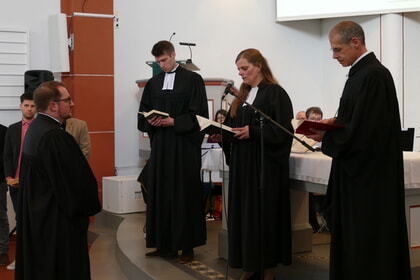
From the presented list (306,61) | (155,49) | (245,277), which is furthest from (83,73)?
(245,277)

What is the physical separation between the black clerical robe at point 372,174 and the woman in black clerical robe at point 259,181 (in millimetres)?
836

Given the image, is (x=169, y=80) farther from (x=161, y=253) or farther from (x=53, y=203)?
(x=53, y=203)

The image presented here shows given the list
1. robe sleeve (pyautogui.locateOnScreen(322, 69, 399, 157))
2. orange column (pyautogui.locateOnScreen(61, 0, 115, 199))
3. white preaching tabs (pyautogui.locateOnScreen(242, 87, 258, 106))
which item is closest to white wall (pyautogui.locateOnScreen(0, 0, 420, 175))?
orange column (pyautogui.locateOnScreen(61, 0, 115, 199))

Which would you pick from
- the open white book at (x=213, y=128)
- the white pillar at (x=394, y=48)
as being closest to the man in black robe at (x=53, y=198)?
the open white book at (x=213, y=128)

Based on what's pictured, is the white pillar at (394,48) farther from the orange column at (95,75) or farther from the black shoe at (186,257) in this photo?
the black shoe at (186,257)

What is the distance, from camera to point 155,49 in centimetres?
484

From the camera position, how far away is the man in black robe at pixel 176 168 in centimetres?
486

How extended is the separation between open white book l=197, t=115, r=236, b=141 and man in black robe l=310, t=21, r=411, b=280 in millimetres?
872

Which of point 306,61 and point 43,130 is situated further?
point 306,61

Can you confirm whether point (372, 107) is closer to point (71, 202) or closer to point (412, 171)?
point (412, 171)

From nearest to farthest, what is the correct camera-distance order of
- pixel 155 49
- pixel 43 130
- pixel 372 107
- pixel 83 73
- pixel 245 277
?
1. pixel 372 107
2. pixel 43 130
3. pixel 245 277
4. pixel 155 49
5. pixel 83 73

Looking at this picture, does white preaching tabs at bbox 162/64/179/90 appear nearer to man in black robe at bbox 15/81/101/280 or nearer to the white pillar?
man in black robe at bbox 15/81/101/280

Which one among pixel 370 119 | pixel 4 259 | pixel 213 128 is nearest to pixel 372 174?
pixel 370 119

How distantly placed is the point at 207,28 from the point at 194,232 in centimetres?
593
